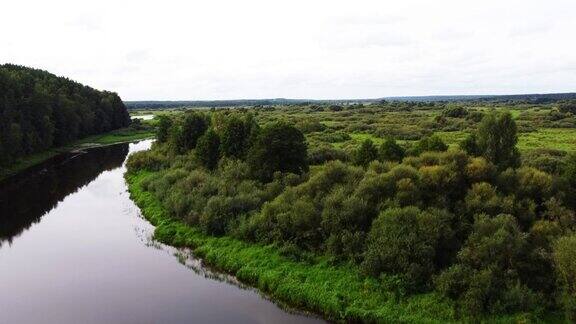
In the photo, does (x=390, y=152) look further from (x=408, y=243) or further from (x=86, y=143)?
(x=86, y=143)

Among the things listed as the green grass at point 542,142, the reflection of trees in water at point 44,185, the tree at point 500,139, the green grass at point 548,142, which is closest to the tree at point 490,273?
the tree at point 500,139

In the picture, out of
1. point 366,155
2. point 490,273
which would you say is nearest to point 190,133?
point 366,155

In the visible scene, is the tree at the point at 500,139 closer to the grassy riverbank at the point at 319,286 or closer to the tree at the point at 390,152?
the tree at the point at 390,152

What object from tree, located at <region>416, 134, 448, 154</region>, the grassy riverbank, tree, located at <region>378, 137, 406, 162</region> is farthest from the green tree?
tree, located at <region>416, 134, 448, 154</region>

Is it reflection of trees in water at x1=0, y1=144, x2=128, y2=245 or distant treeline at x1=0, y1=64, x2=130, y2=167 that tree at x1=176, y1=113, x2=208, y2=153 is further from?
distant treeline at x1=0, y1=64, x2=130, y2=167

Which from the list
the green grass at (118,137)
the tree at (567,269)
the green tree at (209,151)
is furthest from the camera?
the green grass at (118,137)

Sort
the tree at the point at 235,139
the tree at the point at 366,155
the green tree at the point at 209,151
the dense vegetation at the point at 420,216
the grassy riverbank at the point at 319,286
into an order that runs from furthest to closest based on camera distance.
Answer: the green tree at the point at 209,151
the tree at the point at 235,139
the tree at the point at 366,155
the dense vegetation at the point at 420,216
the grassy riverbank at the point at 319,286
